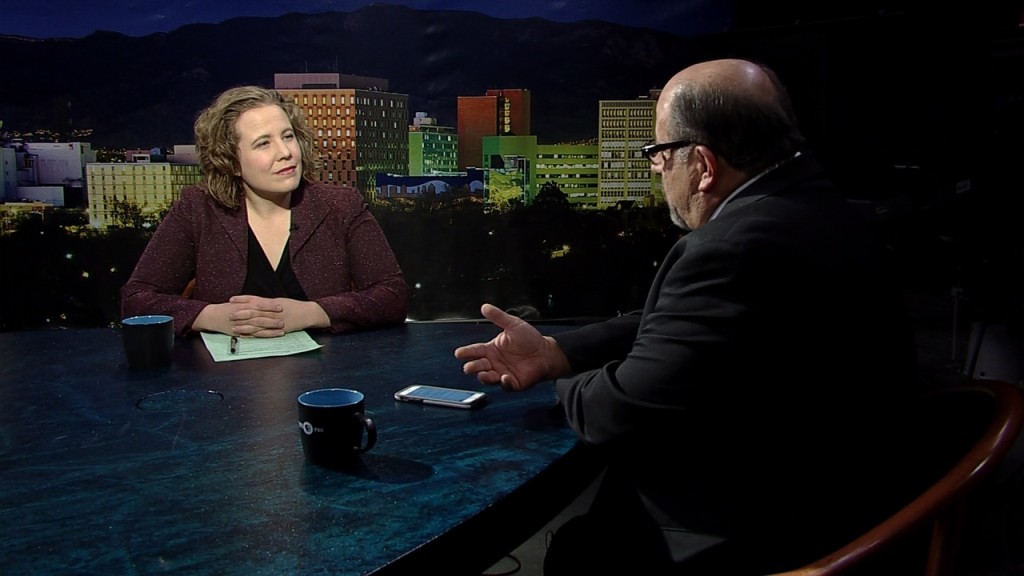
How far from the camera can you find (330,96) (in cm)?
363

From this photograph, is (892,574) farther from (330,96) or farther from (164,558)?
(330,96)

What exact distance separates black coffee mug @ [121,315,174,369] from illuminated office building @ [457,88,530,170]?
8.79ft

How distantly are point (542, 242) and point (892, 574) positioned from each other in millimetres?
3174

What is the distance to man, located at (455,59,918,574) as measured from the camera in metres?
0.97

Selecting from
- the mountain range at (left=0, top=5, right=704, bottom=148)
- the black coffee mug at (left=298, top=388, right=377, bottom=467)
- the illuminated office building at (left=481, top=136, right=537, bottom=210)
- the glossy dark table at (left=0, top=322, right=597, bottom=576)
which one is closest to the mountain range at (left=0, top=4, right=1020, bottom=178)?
the mountain range at (left=0, top=5, right=704, bottom=148)

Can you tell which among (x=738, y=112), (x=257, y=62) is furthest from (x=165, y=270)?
(x=257, y=62)

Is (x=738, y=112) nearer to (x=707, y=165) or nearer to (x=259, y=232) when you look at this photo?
(x=707, y=165)

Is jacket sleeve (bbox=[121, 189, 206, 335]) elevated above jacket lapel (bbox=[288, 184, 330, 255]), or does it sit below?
below

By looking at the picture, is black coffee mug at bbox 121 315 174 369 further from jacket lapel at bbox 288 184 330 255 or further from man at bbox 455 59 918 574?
→ man at bbox 455 59 918 574

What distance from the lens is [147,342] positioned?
147 cm

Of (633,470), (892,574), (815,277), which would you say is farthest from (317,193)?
(892,574)

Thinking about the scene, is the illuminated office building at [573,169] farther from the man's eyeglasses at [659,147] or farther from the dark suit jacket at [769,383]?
the dark suit jacket at [769,383]

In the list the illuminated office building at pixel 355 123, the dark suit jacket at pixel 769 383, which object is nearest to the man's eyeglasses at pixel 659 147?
the dark suit jacket at pixel 769 383

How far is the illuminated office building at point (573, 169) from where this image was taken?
4168 millimetres
